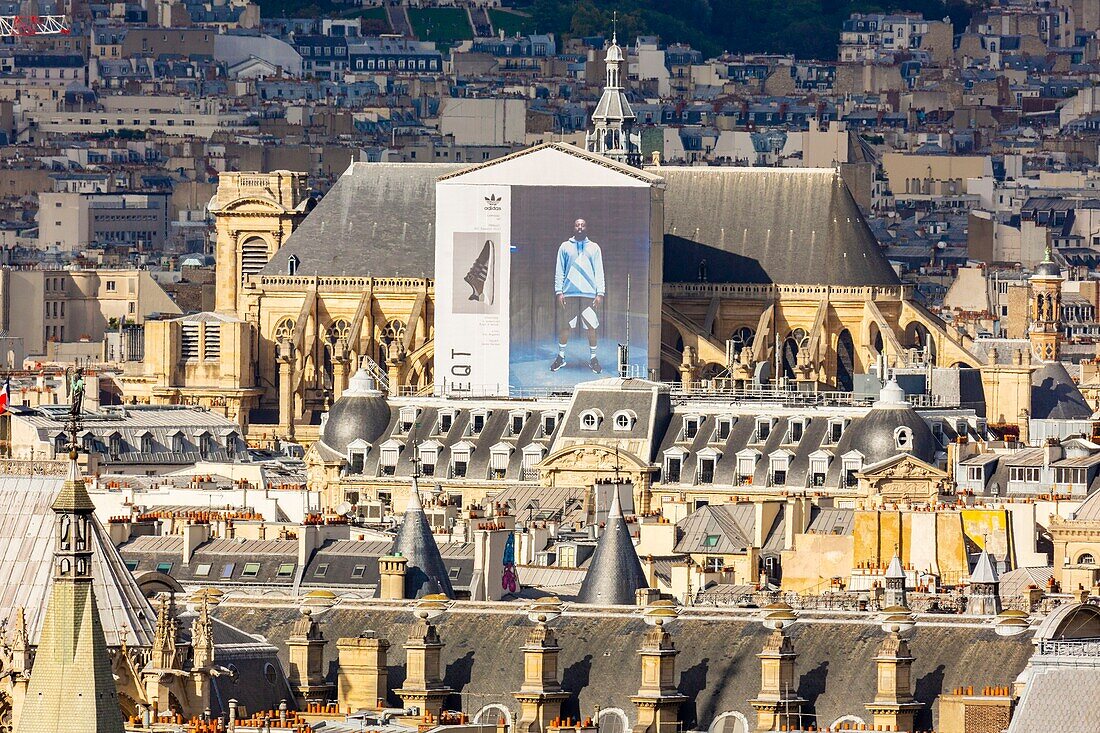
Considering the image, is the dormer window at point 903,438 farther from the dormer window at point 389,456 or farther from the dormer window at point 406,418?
the dormer window at point 406,418

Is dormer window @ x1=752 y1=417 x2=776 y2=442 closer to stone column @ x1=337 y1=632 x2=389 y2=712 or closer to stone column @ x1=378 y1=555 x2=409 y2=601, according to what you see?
stone column @ x1=378 y1=555 x2=409 y2=601

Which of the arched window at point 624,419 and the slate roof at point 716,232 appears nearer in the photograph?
the arched window at point 624,419

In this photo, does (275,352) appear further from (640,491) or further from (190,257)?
(190,257)

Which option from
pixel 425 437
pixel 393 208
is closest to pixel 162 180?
pixel 393 208

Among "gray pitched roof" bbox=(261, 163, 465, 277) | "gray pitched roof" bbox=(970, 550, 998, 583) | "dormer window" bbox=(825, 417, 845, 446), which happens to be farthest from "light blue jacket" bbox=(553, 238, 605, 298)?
"gray pitched roof" bbox=(970, 550, 998, 583)

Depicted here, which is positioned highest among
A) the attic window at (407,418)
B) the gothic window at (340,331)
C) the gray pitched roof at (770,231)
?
the gray pitched roof at (770,231)

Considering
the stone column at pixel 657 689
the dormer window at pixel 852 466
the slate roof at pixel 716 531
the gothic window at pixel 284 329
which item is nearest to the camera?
the stone column at pixel 657 689

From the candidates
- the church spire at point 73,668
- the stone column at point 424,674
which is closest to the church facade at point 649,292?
the stone column at point 424,674
